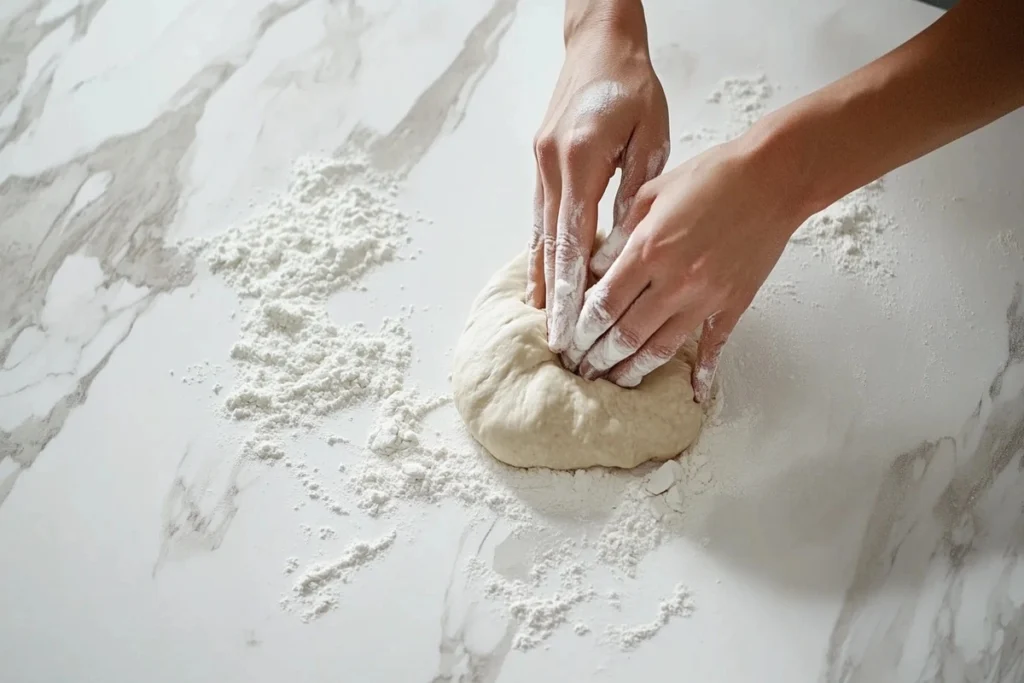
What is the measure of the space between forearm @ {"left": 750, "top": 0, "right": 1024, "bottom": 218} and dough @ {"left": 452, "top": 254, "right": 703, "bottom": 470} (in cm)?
38

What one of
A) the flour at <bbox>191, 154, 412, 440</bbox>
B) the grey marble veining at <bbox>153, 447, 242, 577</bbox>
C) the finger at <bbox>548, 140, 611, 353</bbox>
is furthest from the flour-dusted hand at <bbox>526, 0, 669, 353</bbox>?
the grey marble veining at <bbox>153, 447, 242, 577</bbox>

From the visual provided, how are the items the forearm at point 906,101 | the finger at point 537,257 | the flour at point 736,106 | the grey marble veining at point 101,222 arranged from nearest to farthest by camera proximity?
the forearm at point 906,101
the finger at point 537,257
the grey marble veining at point 101,222
the flour at point 736,106

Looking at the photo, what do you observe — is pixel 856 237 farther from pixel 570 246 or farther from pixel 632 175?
pixel 570 246

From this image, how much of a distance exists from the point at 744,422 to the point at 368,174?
0.87 metres

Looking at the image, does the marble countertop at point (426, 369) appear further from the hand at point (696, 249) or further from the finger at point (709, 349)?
the hand at point (696, 249)

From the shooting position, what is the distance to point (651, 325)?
128 centimetres

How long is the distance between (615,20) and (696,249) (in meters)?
0.49

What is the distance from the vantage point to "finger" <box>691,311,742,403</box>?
133cm

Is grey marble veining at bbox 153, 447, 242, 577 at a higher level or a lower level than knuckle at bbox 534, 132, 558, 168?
lower

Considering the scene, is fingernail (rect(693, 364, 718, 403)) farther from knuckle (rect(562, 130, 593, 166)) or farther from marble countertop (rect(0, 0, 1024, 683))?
knuckle (rect(562, 130, 593, 166))

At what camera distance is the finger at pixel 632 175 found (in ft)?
4.46

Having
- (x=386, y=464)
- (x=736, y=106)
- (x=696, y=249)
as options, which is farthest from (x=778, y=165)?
(x=386, y=464)

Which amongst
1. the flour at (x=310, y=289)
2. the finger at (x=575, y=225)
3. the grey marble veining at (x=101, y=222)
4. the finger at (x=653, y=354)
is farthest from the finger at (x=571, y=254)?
the grey marble veining at (x=101, y=222)

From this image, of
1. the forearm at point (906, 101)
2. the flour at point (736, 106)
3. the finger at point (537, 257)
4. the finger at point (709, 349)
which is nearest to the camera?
the forearm at point (906, 101)
